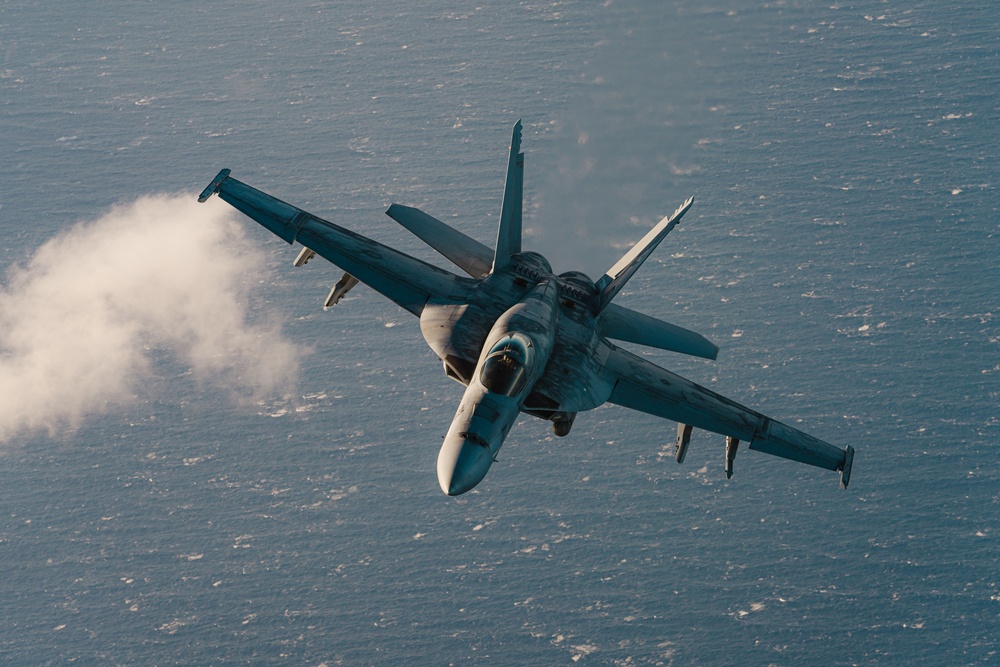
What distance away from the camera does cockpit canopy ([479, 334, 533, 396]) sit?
72438mm

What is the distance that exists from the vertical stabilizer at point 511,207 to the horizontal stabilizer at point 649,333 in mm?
8545

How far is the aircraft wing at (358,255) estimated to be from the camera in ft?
278

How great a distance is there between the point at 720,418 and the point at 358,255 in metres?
28.6

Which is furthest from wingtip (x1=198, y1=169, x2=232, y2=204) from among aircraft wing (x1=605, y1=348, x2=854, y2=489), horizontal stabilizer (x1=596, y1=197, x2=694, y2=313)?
aircraft wing (x1=605, y1=348, x2=854, y2=489)

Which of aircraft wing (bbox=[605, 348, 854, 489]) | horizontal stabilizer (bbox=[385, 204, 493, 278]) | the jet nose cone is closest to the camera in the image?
the jet nose cone

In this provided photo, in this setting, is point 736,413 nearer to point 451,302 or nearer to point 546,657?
point 451,302

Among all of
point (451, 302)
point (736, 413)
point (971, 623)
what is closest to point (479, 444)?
point (451, 302)

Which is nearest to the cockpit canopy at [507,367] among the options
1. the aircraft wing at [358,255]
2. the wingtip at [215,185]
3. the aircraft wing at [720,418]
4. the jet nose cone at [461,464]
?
the jet nose cone at [461,464]

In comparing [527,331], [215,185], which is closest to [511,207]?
[527,331]

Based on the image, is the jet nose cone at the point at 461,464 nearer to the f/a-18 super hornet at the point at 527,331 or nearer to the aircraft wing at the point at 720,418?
the f/a-18 super hornet at the point at 527,331

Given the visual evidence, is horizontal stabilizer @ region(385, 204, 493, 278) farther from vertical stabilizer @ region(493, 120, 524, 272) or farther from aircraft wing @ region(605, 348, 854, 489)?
aircraft wing @ region(605, 348, 854, 489)

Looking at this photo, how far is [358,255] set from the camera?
3428 inches

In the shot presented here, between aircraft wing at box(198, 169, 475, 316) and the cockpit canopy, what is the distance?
10415 millimetres

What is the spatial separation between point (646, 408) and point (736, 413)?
6373 millimetres
